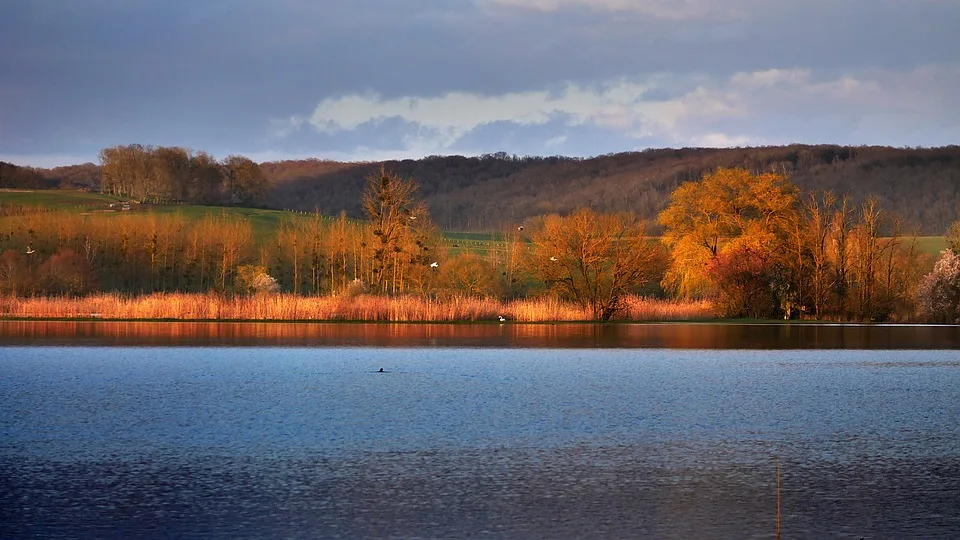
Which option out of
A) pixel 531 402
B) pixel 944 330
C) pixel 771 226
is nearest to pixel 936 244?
pixel 771 226

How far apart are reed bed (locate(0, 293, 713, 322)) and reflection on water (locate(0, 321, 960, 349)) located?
5.84 feet

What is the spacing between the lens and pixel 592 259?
5384 centimetres

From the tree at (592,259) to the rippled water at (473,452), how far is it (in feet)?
91.5

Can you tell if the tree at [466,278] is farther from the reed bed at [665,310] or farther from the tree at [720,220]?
the tree at [720,220]

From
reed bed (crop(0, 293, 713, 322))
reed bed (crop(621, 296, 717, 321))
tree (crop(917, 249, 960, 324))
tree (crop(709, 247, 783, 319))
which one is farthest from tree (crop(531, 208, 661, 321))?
tree (crop(917, 249, 960, 324))

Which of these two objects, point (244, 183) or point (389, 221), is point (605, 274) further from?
point (244, 183)

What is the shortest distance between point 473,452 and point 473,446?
0.49 meters

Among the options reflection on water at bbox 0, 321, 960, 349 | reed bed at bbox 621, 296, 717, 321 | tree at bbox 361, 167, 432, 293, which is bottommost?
reed bed at bbox 621, 296, 717, 321

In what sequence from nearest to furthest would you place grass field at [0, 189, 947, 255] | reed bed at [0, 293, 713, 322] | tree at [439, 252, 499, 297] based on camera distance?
reed bed at [0, 293, 713, 322] → tree at [439, 252, 499, 297] → grass field at [0, 189, 947, 255]

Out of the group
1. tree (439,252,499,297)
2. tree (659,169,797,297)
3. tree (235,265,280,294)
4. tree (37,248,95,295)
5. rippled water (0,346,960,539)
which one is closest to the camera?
rippled water (0,346,960,539)

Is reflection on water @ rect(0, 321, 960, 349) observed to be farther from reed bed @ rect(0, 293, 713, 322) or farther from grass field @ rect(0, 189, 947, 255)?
grass field @ rect(0, 189, 947, 255)

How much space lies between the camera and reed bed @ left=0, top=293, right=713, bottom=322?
4816 centimetres

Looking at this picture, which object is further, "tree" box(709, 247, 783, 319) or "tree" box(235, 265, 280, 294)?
"tree" box(235, 265, 280, 294)

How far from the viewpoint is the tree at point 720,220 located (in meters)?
61.5
